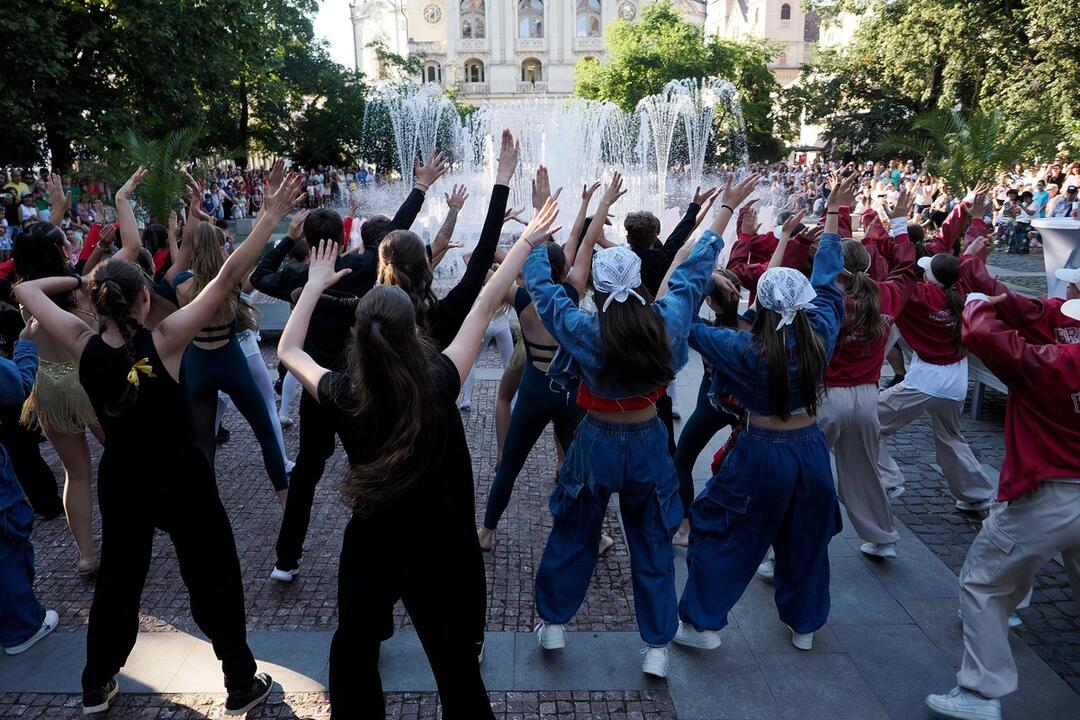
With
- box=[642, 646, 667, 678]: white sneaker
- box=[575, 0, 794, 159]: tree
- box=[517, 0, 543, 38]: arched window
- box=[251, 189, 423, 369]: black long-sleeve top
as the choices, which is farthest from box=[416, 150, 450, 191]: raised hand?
box=[517, 0, 543, 38]: arched window

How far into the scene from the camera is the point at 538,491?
576 centimetres

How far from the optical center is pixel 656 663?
3.53 metres

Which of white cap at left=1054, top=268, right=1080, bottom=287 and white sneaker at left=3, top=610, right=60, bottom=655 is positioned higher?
white cap at left=1054, top=268, right=1080, bottom=287

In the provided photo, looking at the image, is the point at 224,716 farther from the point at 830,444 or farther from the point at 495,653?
the point at 830,444

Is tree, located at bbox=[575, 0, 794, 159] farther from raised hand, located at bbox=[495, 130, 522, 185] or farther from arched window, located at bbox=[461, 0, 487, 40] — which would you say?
raised hand, located at bbox=[495, 130, 522, 185]

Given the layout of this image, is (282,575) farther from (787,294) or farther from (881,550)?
(881,550)

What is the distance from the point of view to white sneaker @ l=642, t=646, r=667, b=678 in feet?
11.6

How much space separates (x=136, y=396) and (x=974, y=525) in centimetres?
508

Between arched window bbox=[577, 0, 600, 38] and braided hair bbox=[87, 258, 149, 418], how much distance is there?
281 feet

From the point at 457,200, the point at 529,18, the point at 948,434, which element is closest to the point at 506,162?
the point at 457,200

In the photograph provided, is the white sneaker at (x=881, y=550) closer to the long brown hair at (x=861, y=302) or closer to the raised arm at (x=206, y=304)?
the long brown hair at (x=861, y=302)

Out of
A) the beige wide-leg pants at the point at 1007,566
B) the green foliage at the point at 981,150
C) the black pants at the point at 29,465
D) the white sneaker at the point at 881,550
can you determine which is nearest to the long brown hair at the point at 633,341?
the beige wide-leg pants at the point at 1007,566

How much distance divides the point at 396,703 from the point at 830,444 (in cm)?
286

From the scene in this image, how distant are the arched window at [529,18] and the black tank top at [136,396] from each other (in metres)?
86.0
